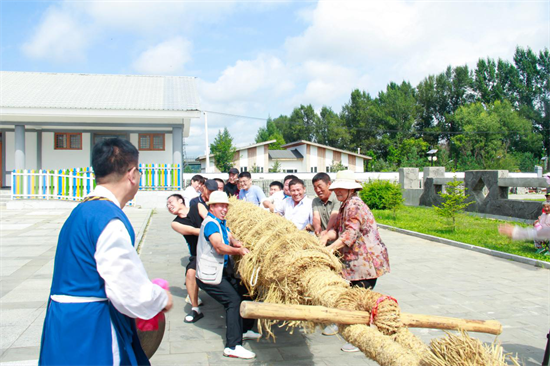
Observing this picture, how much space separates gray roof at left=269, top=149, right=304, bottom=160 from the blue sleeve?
47565 millimetres

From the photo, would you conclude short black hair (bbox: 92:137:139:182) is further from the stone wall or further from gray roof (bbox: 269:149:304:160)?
gray roof (bbox: 269:149:304:160)

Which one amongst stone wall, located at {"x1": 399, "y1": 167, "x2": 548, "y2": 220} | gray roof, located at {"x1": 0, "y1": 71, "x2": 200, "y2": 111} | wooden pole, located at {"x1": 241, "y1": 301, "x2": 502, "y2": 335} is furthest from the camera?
gray roof, located at {"x1": 0, "y1": 71, "x2": 200, "y2": 111}

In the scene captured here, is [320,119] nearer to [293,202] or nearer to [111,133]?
[111,133]

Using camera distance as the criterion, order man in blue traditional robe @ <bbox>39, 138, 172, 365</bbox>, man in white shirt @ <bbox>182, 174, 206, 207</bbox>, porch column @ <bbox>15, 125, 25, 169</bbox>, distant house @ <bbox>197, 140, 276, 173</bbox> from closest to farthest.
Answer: man in blue traditional robe @ <bbox>39, 138, 172, 365</bbox> < man in white shirt @ <bbox>182, 174, 206, 207</bbox> < porch column @ <bbox>15, 125, 25, 169</bbox> < distant house @ <bbox>197, 140, 276, 173</bbox>

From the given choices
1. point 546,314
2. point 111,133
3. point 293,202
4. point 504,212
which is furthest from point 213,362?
point 111,133

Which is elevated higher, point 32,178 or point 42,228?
point 32,178

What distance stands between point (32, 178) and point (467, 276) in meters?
16.0

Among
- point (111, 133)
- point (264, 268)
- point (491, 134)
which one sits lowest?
point (264, 268)

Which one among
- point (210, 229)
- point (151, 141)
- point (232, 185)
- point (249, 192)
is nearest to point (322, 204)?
point (210, 229)

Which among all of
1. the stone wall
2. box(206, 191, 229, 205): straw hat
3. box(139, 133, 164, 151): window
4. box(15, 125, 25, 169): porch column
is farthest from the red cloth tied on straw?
box(139, 133, 164, 151): window

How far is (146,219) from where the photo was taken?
1373cm

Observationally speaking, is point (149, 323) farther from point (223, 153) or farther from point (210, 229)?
point (223, 153)

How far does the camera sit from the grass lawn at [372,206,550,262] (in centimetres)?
960

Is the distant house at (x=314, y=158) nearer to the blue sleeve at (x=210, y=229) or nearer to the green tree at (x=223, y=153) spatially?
the green tree at (x=223, y=153)
